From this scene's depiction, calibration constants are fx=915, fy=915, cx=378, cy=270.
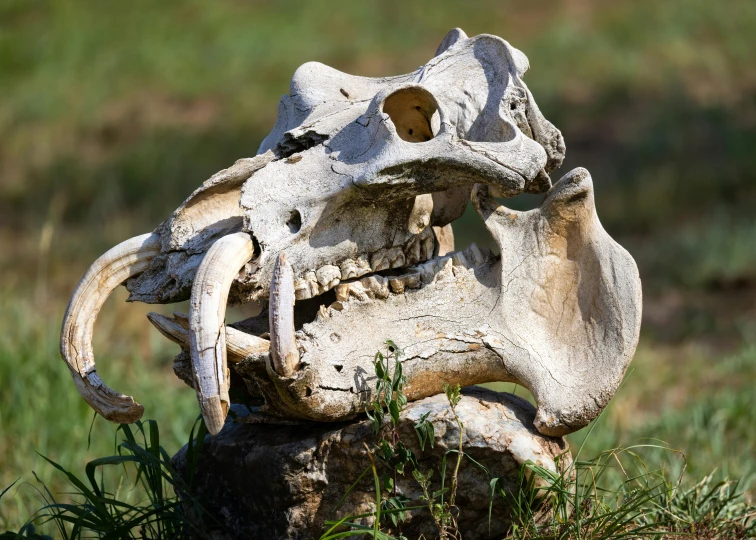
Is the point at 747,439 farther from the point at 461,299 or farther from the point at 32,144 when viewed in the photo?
the point at 32,144

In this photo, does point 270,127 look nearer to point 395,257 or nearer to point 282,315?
point 395,257

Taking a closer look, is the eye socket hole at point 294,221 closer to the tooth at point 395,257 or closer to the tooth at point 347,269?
the tooth at point 347,269

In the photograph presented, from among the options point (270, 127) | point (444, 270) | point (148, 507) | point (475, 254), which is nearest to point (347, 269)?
point (444, 270)

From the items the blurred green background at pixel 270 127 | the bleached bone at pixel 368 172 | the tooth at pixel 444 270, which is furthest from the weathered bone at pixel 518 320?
the blurred green background at pixel 270 127

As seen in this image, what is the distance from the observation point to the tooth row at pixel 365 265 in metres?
2.25

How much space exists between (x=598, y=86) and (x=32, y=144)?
666 cm

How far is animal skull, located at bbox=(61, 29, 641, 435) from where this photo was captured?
2205 millimetres

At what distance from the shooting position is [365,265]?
2363 millimetres

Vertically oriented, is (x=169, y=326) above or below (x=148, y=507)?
above

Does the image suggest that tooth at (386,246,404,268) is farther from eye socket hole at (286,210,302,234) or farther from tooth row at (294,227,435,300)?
eye socket hole at (286,210,302,234)

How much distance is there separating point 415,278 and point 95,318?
32.5 inches

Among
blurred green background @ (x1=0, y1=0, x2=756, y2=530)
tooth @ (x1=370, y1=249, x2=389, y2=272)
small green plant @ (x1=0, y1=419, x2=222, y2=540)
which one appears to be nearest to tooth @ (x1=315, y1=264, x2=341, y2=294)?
tooth @ (x1=370, y1=249, x2=389, y2=272)

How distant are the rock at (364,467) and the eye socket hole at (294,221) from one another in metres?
0.53

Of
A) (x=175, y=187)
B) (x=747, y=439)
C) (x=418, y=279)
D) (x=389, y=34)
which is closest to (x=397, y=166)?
(x=418, y=279)
